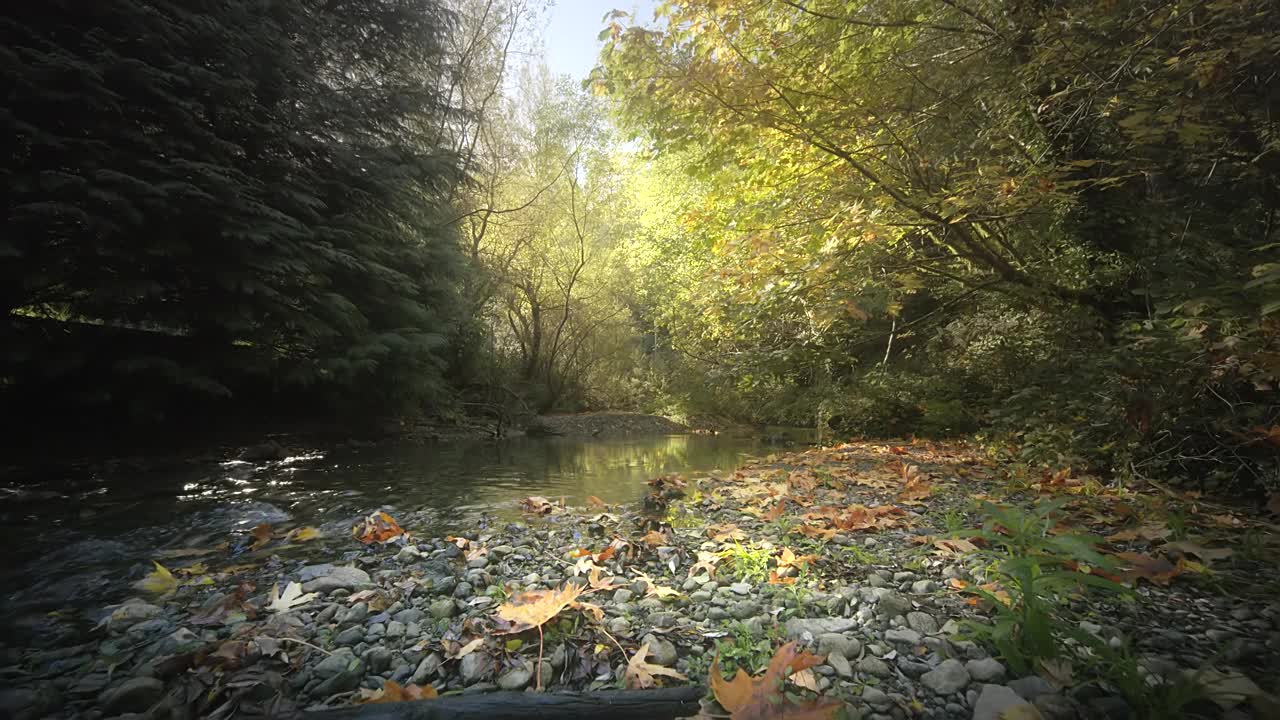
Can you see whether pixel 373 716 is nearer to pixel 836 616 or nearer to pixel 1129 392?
pixel 836 616

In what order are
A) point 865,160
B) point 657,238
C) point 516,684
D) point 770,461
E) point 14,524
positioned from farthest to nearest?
1. point 657,238
2. point 770,461
3. point 865,160
4. point 14,524
5. point 516,684

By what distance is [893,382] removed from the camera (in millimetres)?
8266

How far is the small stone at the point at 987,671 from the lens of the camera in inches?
53.7

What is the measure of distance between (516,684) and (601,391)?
1536cm

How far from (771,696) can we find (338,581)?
207cm

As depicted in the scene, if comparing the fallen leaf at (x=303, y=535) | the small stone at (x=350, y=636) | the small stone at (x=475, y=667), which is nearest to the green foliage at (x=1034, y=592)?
the small stone at (x=475, y=667)

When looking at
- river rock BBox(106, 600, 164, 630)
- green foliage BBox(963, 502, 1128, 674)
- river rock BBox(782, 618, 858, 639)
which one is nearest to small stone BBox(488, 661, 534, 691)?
river rock BBox(782, 618, 858, 639)

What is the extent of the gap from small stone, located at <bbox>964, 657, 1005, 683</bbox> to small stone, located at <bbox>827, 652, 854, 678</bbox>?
31 centimetres

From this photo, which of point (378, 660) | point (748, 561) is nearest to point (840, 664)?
point (748, 561)

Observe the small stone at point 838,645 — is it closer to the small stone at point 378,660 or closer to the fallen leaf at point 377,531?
the small stone at point 378,660

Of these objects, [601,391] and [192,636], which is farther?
[601,391]

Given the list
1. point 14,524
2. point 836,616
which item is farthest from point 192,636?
point 14,524

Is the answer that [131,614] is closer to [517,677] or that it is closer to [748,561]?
[517,677]

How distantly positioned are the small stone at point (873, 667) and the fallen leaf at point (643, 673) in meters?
0.52
